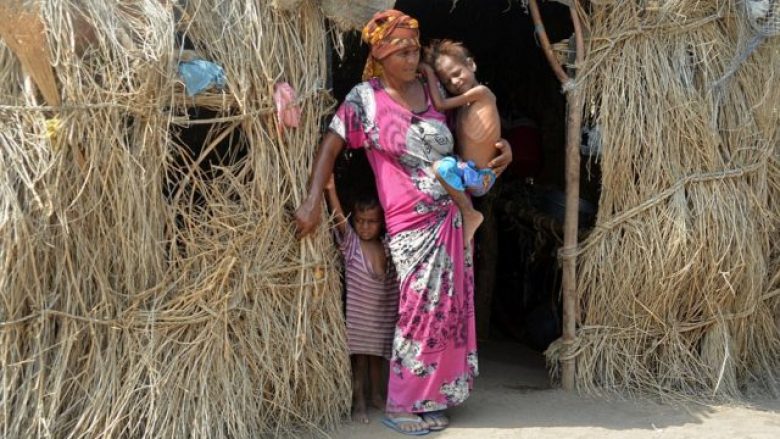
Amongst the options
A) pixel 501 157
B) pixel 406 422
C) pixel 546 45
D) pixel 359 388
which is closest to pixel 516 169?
pixel 546 45

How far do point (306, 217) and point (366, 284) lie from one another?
475mm

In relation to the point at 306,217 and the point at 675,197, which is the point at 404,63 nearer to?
the point at 306,217

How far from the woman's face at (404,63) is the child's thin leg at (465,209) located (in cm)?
40

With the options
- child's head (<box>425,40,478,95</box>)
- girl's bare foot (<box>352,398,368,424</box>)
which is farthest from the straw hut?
child's head (<box>425,40,478,95</box>)

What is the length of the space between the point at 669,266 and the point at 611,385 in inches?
25.8

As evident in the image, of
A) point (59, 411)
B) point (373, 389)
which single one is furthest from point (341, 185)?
point (59, 411)

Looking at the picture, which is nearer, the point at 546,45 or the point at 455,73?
the point at 455,73

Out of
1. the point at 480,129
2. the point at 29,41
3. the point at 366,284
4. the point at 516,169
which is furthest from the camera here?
the point at 516,169

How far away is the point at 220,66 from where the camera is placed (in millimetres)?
3256

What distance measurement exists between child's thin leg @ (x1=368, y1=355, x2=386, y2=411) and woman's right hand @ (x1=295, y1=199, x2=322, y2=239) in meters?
0.78

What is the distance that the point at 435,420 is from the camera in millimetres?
3621

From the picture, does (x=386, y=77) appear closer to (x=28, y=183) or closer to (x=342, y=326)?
(x=342, y=326)

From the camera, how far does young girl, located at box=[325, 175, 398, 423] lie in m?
3.68

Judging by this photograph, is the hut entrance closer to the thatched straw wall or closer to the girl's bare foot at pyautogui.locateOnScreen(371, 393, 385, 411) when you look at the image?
the thatched straw wall
